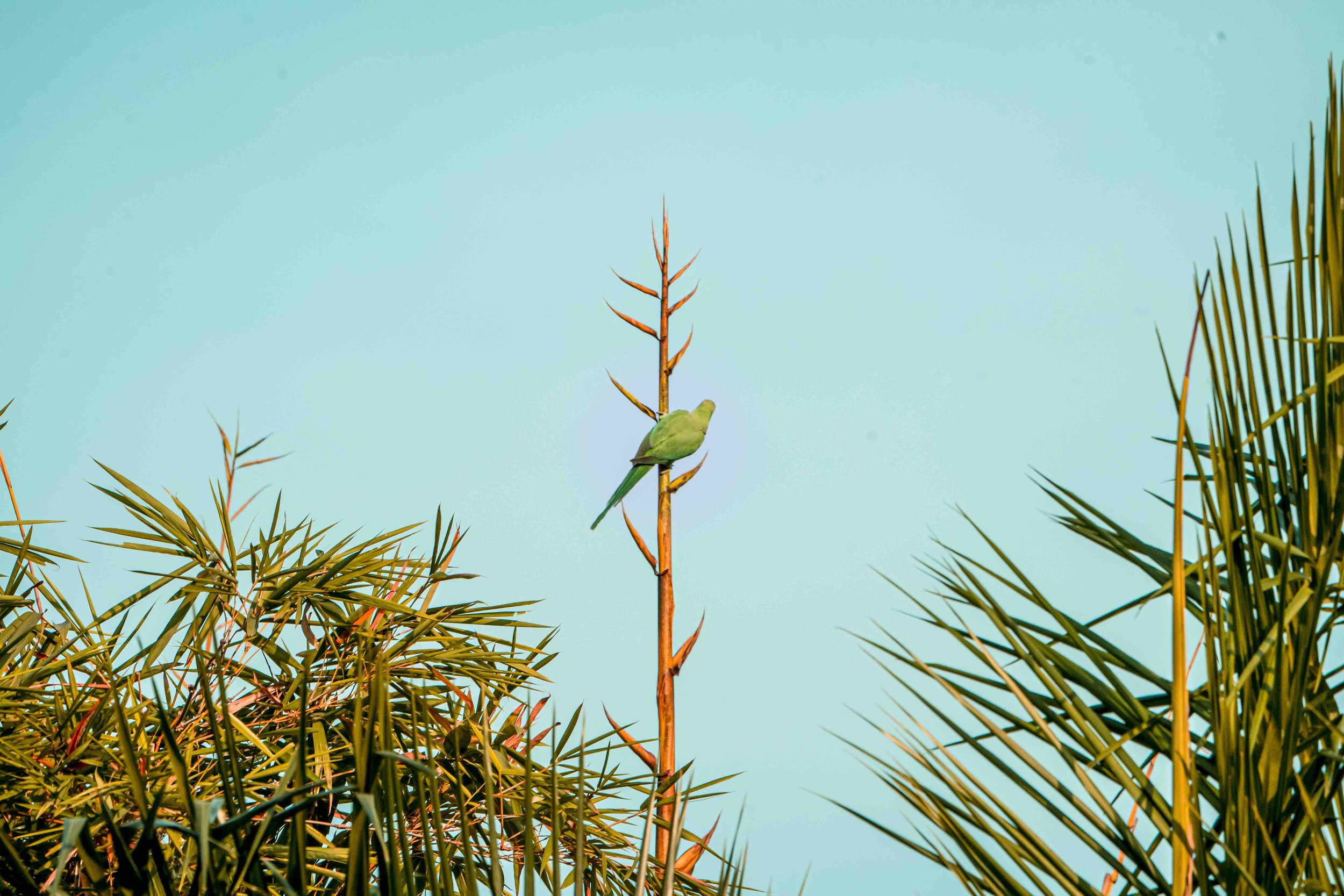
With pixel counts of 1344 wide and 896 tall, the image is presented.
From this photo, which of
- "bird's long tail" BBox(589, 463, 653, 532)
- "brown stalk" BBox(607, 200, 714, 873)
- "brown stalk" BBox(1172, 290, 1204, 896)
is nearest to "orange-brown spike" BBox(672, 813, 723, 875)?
"brown stalk" BBox(607, 200, 714, 873)

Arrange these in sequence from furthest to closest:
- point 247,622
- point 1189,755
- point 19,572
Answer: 1. point 247,622
2. point 19,572
3. point 1189,755

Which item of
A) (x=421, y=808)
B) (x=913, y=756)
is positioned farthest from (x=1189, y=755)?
(x=421, y=808)

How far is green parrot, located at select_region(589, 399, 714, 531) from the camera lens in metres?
2.41

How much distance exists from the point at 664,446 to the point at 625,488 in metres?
0.21

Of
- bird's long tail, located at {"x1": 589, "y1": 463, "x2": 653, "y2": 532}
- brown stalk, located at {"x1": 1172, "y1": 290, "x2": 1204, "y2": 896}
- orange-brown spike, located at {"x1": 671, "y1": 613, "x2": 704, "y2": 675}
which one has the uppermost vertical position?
bird's long tail, located at {"x1": 589, "y1": 463, "x2": 653, "y2": 532}

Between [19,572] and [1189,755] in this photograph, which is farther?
[19,572]

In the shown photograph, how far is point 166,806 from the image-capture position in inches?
86.2

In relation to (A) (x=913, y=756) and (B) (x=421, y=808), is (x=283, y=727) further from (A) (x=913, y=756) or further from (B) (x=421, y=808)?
(A) (x=913, y=756)

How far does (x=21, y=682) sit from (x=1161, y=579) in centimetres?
237

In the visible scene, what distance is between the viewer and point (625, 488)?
2.56 m

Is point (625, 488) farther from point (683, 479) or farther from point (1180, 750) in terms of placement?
point (1180, 750)

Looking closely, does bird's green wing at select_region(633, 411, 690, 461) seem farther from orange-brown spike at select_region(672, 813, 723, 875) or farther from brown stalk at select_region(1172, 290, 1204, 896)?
brown stalk at select_region(1172, 290, 1204, 896)

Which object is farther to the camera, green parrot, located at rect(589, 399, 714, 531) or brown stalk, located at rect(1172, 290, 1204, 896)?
green parrot, located at rect(589, 399, 714, 531)

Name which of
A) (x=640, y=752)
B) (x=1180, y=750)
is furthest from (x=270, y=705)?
(x=1180, y=750)
